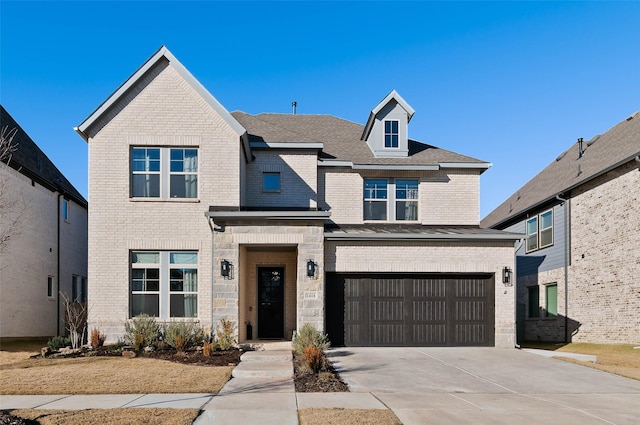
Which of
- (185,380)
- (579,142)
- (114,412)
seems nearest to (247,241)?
(185,380)

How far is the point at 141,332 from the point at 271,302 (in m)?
4.69

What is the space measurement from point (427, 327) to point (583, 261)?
874 centimetres

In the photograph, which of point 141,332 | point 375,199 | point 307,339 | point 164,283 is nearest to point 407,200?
point 375,199

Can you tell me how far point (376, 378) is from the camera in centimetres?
1130

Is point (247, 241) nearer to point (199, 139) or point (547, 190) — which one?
point (199, 139)

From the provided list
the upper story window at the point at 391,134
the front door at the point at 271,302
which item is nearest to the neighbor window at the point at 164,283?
the front door at the point at 271,302

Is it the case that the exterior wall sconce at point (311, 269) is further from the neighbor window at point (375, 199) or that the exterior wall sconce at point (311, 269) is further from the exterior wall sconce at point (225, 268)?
the neighbor window at point (375, 199)

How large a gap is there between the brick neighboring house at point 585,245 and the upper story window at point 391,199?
711 cm

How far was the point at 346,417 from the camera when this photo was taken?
7793 millimetres

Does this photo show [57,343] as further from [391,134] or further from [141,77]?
[391,134]

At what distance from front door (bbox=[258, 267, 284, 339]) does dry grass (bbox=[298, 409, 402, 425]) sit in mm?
9503

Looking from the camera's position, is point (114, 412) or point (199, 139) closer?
point (114, 412)

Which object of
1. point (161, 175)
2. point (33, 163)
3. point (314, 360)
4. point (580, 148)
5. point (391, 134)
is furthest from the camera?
point (580, 148)

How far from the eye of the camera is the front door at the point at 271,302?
58.0 feet
